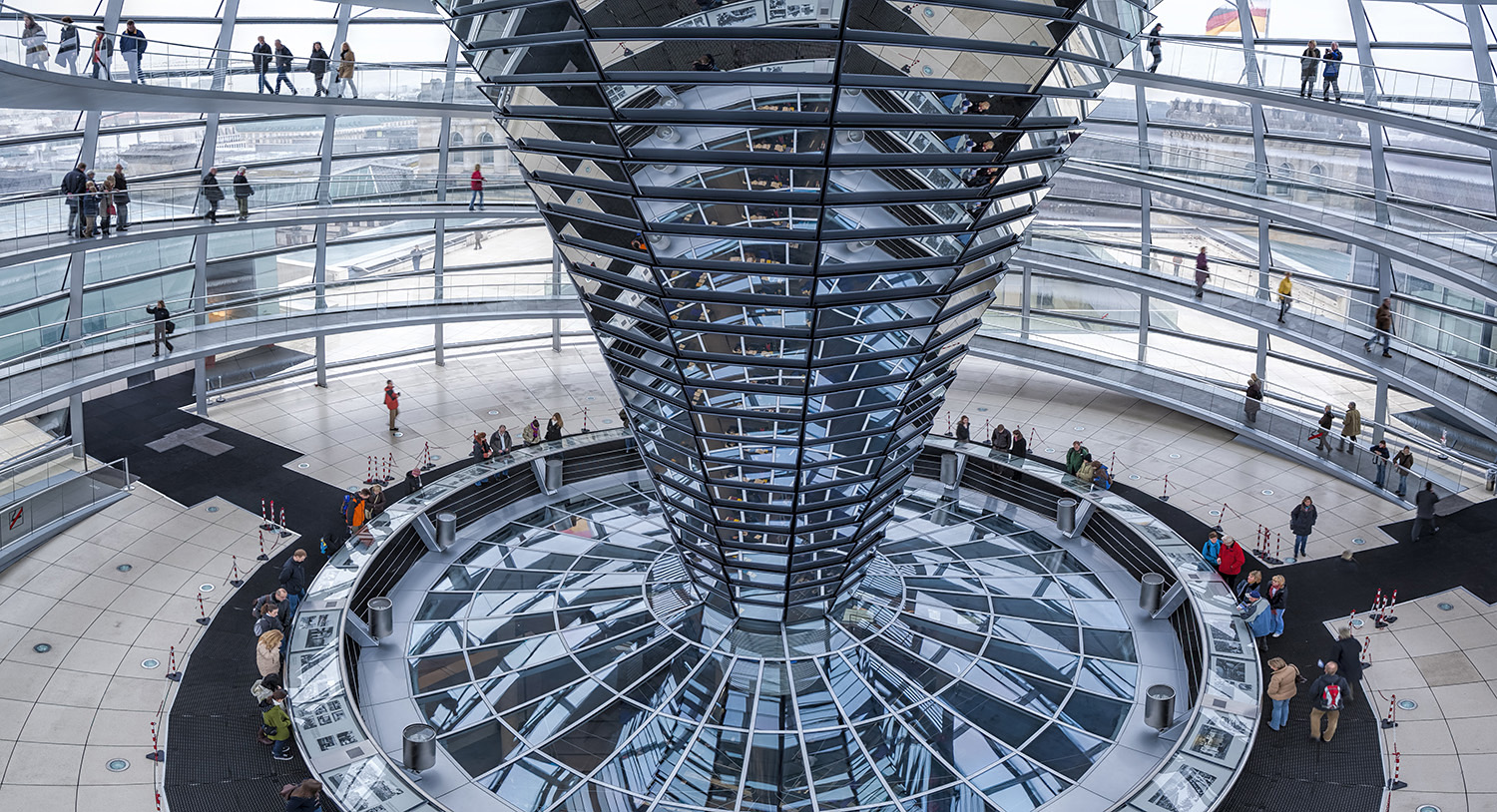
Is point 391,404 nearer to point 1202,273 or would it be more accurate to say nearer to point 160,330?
point 160,330

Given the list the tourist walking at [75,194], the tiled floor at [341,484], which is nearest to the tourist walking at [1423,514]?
the tiled floor at [341,484]

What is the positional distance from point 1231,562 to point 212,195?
20448 mm

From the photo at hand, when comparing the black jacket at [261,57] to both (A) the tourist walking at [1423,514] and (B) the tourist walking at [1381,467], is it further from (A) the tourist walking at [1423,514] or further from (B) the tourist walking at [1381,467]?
(B) the tourist walking at [1381,467]

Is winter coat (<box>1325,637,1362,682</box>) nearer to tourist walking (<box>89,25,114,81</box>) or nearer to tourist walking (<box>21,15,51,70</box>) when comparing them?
tourist walking (<box>21,15,51,70</box>)

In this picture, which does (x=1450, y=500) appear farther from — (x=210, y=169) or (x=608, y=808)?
(x=210, y=169)

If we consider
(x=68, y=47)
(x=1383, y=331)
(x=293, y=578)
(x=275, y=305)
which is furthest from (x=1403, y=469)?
(x=68, y=47)

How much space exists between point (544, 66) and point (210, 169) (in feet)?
51.6

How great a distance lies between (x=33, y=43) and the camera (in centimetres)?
1847

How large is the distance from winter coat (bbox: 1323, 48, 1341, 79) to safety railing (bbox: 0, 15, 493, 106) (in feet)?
52.0

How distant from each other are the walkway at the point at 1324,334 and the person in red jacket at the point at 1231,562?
4648 millimetres

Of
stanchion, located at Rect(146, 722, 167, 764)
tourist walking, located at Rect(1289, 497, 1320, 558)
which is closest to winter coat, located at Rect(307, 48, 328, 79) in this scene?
stanchion, located at Rect(146, 722, 167, 764)

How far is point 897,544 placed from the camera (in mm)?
22016

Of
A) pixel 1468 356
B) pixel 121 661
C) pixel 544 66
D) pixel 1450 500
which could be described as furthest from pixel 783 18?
pixel 1468 356

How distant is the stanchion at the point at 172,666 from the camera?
1773 cm
